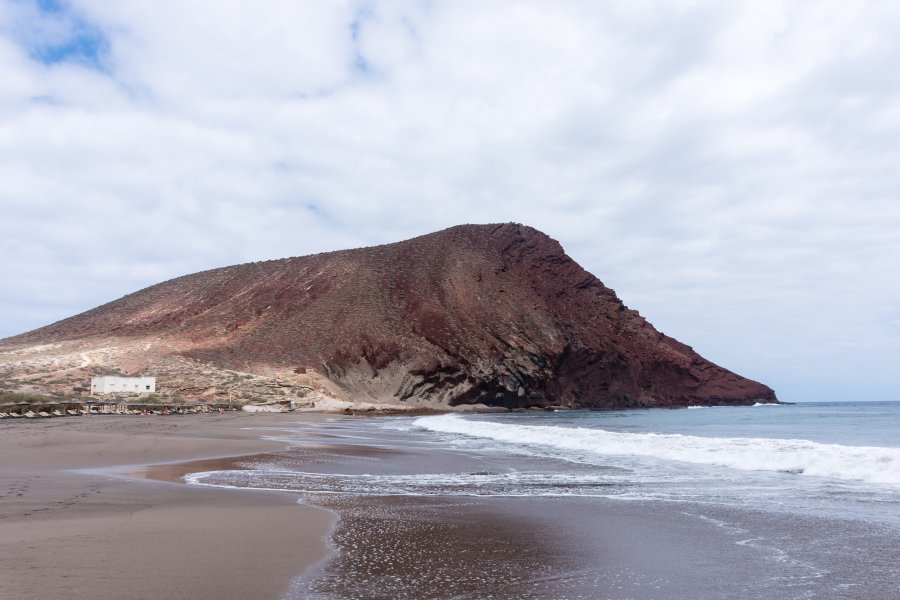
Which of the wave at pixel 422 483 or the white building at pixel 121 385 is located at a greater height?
the white building at pixel 121 385

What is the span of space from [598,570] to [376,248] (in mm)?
99323

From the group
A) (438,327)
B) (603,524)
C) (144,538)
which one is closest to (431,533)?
(603,524)

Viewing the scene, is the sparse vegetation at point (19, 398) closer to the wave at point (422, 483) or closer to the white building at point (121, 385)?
the white building at point (121, 385)

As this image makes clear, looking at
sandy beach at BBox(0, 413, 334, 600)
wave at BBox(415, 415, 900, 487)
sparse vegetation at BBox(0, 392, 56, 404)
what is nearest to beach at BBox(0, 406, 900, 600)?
sandy beach at BBox(0, 413, 334, 600)

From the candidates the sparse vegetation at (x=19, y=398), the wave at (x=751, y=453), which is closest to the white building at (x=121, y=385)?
the sparse vegetation at (x=19, y=398)

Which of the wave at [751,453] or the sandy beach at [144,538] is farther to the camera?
the wave at [751,453]

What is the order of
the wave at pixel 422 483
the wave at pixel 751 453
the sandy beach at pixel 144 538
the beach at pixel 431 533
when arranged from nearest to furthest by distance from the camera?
1. the sandy beach at pixel 144 538
2. the beach at pixel 431 533
3. the wave at pixel 422 483
4. the wave at pixel 751 453

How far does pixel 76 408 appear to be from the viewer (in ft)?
133

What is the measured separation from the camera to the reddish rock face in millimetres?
76625

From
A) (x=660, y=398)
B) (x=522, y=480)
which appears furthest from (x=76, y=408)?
(x=660, y=398)

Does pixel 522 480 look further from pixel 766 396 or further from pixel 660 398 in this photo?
pixel 766 396

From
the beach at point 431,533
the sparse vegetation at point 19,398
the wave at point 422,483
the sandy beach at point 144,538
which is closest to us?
the sandy beach at point 144,538

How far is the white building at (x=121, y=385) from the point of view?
50528 millimetres

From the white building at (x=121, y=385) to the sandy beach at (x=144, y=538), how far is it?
43105 mm
